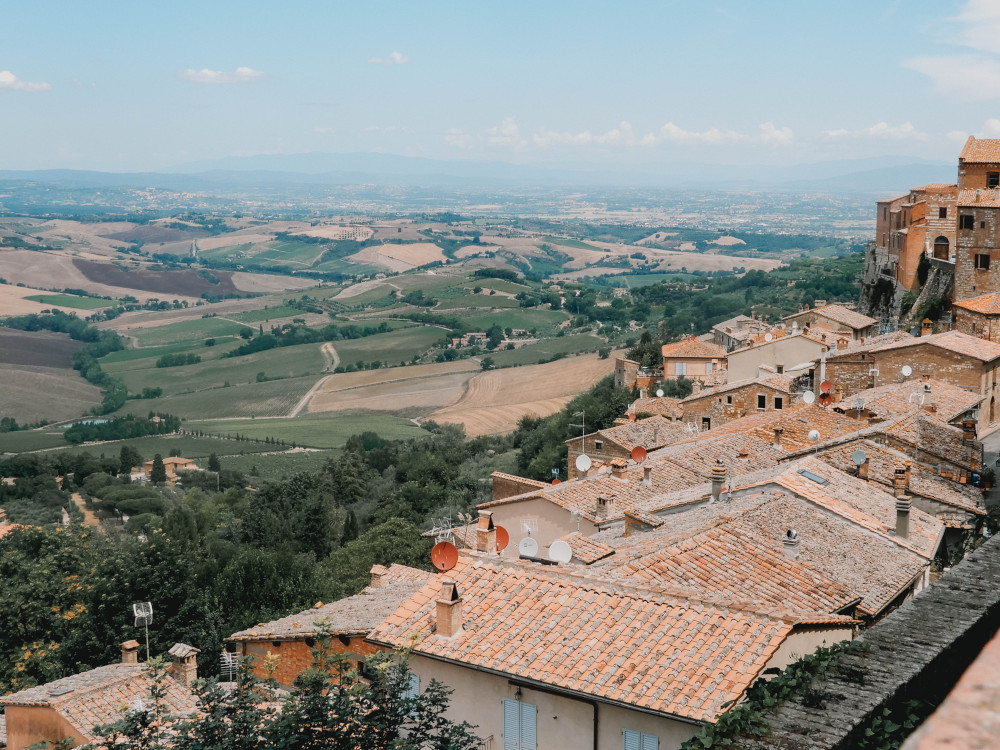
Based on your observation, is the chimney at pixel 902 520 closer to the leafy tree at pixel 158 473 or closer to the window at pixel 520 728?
the window at pixel 520 728

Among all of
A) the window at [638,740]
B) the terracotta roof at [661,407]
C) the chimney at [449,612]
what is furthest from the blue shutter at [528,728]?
the terracotta roof at [661,407]

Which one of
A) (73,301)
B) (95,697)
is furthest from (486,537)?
(73,301)

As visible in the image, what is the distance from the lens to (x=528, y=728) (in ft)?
26.8

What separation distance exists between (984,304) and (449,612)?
2513 centimetres

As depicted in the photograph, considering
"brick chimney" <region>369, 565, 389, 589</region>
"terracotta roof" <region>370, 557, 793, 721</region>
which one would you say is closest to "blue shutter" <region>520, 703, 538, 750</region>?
"terracotta roof" <region>370, 557, 793, 721</region>

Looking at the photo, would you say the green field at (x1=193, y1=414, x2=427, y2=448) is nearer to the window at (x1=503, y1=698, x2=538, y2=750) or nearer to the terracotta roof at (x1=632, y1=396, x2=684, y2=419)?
the terracotta roof at (x1=632, y1=396, x2=684, y2=419)

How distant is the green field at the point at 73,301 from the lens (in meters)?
154

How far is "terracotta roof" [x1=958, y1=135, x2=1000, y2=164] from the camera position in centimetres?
3603

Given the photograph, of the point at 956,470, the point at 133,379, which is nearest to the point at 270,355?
the point at 133,379

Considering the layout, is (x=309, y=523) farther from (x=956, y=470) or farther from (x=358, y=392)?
(x=358, y=392)

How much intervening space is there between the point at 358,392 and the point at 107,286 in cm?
10155

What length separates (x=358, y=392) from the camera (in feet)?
294

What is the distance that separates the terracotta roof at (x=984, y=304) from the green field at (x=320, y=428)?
4392 centimetres

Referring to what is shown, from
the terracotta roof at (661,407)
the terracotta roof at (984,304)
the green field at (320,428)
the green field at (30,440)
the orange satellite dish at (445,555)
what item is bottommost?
the green field at (30,440)
